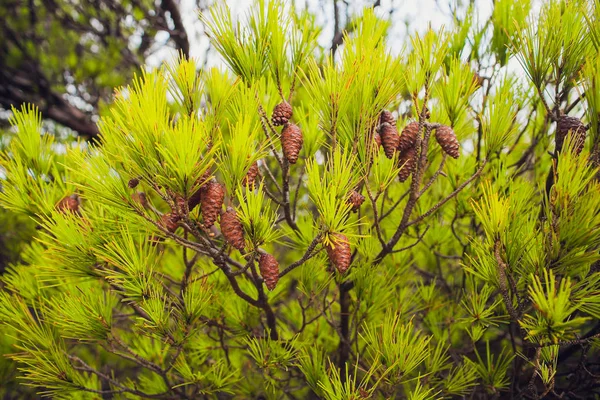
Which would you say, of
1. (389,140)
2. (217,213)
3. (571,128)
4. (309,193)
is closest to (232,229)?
(217,213)

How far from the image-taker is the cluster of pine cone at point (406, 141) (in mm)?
521

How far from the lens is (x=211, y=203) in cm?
45

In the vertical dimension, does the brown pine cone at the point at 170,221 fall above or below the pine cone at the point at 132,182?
below

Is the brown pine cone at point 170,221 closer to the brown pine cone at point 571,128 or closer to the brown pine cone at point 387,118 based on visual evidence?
the brown pine cone at point 387,118

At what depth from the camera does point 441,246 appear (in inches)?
34.1

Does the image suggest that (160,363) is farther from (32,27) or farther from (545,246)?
(32,27)

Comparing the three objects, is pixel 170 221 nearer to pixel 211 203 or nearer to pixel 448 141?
pixel 211 203

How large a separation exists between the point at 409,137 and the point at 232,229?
10.8 inches

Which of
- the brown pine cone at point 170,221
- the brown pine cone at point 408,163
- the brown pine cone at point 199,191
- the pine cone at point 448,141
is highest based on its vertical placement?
the pine cone at point 448,141

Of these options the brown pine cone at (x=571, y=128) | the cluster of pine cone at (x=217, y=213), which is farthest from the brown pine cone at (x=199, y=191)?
the brown pine cone at (x=571, y=128)

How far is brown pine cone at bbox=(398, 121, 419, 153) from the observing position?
0.55 meters

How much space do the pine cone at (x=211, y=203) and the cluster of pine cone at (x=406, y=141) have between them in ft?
0.73

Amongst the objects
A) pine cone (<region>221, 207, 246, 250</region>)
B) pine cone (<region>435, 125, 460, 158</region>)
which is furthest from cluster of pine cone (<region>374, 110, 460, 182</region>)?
pine cone (<region>221, 207, 246, 250</region>)

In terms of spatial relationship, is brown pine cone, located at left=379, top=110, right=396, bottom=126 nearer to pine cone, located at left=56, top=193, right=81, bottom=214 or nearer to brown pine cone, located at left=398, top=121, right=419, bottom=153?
brown pine cone, located at left=398, top=121, right=419, bottom=153
